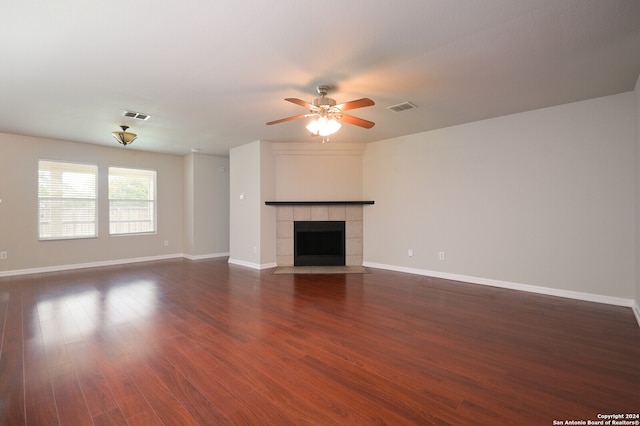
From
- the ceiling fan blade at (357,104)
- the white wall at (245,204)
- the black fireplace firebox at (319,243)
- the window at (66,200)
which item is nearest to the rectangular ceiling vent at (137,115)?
the white wall at (245,204)

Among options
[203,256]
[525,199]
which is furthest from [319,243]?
[525,199]

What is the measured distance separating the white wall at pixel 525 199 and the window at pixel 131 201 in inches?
219

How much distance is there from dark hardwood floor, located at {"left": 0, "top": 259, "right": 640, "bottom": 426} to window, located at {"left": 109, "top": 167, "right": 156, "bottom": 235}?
263cm

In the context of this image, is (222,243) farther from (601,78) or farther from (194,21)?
(601,78)

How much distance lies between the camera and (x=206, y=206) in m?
7.60

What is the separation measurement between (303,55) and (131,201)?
6035 mm

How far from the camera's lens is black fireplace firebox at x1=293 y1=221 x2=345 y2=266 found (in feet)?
20.7

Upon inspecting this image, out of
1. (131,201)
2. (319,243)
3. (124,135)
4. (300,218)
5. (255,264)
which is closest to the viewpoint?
(124,135)

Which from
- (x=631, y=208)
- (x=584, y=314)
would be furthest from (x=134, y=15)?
(x=631, y=208)

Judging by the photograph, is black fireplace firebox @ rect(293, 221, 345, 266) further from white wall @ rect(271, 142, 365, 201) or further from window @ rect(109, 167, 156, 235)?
window @ rect(109, 167, 156, 235)

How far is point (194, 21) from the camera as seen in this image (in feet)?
7.29

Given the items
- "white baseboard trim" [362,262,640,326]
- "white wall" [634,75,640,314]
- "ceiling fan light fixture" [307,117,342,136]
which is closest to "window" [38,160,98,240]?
"ceiling fan light fixture" [307,117,342,136]

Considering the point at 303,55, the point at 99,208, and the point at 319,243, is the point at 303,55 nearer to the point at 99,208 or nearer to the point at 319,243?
the point at 319,243

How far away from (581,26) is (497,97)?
4.81 feet
